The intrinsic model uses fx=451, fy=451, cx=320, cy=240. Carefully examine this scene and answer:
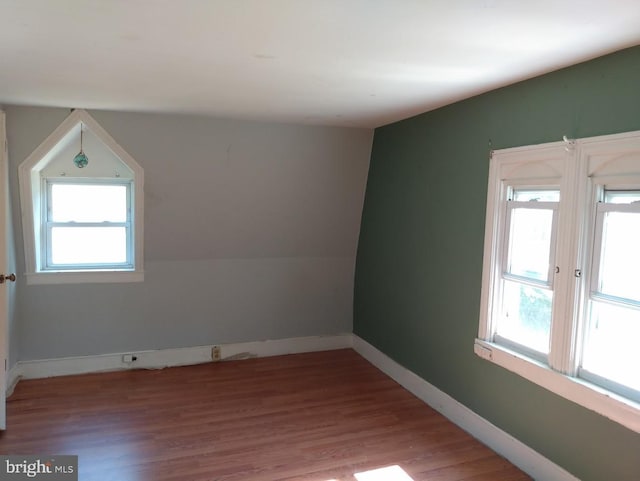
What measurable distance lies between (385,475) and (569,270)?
1.48m

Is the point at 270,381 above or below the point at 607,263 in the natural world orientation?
below

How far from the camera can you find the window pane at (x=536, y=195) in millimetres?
2435

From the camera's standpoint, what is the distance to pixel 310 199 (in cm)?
415

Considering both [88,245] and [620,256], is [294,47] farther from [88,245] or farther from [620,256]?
[88,245]

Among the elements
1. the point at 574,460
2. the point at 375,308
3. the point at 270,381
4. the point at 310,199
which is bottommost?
the point at 270,381

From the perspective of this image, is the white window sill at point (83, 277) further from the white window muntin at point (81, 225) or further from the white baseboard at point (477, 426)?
the white baseboard at point (477, 426)

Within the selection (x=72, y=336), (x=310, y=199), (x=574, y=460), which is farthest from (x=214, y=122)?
(x=574, y=460)

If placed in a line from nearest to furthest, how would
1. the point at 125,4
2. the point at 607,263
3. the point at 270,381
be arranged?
the point at 125,4 → the point at 607,263 → the point at 270,381

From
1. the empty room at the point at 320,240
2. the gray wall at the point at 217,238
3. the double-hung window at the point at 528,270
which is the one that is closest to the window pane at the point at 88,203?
the empty room at the point at 320,240

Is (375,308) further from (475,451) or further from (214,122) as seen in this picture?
(214,122)

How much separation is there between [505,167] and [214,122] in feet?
7.18

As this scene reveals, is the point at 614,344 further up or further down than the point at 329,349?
further up

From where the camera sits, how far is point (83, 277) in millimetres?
3797

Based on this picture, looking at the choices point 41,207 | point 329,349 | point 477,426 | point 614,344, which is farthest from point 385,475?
point 41,207
